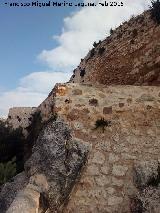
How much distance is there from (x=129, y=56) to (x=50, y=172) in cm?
575

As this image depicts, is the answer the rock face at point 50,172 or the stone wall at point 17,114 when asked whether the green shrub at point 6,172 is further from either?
the stone wall at point 17,114

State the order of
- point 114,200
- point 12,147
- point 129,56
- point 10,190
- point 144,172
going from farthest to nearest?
point 12,147
point 129,56
point 10,190
point 144,172
point 114,200

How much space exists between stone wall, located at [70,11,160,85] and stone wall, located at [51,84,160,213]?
5.20 ft

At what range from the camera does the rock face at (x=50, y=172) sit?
8.34 meters

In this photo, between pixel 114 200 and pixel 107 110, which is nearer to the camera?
pixel 114 200

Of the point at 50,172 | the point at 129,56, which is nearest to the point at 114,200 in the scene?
the point at 50,172

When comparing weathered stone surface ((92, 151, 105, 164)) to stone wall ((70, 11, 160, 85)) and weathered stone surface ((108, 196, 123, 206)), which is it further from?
stone wall ((70, 11, 160, 85))

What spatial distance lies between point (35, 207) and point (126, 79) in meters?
5.84

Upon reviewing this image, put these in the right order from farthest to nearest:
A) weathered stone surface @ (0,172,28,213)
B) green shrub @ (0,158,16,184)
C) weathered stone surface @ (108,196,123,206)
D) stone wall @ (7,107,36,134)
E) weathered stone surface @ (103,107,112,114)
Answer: stone wall @ (7,107,36,134) → green shrub @ (0,158,16,184) → weathered stone surface @ (103,107,112,114) → weathered stone surface @ (0,172,28,213) → weathered stone surface @ (108,196,123,206)

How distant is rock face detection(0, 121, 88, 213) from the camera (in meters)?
8.34

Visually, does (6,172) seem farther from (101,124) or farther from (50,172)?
(101,124)

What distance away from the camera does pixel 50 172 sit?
878 cm

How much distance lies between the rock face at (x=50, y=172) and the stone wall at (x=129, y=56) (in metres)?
3.09

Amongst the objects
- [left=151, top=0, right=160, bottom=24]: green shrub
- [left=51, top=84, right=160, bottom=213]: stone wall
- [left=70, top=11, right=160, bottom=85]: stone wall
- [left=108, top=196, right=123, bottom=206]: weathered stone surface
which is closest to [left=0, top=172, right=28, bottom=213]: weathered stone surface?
[left=51, top=84, right=160, bottom=213]: stone wall
